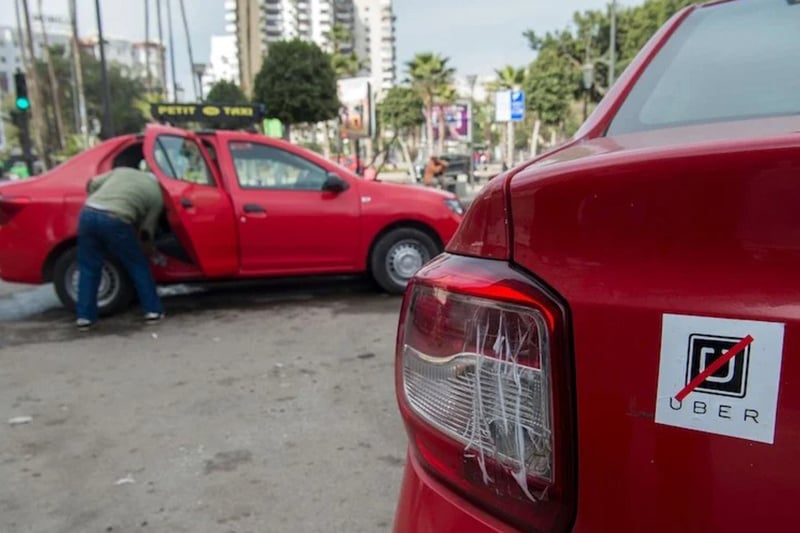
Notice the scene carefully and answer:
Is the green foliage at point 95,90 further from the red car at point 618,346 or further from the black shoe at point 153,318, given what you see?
the red car at point 618,346

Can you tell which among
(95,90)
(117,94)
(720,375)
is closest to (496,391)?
(720,375)

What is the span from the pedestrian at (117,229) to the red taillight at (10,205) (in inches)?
22.7

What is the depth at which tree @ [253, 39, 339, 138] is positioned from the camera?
68.2 ft

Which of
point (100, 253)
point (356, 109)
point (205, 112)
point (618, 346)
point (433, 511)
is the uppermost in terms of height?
point (356, 109)

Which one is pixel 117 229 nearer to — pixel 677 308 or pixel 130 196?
pixel 130 196

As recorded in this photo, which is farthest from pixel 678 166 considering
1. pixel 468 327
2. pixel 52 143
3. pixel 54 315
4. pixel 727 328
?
pixel 52 143

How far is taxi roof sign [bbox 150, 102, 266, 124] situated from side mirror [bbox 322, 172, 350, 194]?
3.82 m

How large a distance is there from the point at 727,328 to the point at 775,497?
0.69 ft

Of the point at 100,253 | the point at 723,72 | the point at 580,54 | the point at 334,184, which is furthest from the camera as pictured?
the point at 580,54

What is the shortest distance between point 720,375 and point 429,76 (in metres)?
51.0


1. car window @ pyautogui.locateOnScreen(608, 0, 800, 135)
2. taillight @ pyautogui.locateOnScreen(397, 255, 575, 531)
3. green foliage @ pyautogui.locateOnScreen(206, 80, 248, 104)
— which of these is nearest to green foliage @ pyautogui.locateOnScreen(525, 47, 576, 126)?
green foliage @ pyautogui.locateOnScreen(206, 80, 248, 104)

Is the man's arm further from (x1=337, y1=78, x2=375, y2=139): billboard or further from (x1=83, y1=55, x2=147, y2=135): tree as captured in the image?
(x1=83, y1=55, x2=147, y2=135): tree

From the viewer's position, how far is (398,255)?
6.75 m

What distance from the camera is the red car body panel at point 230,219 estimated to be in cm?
584
